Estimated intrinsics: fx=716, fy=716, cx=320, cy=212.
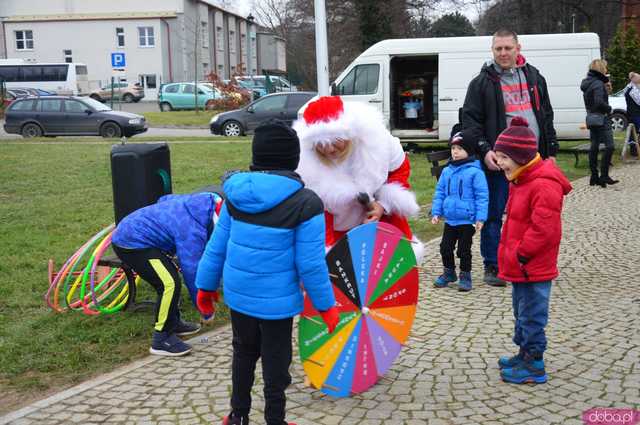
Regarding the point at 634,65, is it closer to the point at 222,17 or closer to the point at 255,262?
the point at 255,262

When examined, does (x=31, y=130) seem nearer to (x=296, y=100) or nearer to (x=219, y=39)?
(x=296, y=100)

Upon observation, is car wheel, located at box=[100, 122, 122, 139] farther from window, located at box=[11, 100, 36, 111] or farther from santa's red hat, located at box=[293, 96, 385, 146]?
santa's red hat, located at box=[293, 96, 385, 146]

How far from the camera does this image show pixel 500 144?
4.18 metres

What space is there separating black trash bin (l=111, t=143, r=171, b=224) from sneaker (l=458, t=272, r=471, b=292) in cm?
274

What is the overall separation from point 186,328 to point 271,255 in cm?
223

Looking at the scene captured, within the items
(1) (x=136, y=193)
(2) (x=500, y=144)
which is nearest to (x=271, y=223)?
(2) (x=500, y=144)

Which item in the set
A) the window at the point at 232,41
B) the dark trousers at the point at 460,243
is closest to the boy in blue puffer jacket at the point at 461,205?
the dark trousers at the point at 460,243

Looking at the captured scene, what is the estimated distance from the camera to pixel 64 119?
23797 mm

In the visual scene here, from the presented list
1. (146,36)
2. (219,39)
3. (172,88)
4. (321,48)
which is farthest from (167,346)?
(219,39)

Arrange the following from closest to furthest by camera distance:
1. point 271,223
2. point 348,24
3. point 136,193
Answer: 1. point 271,223
2. point 136,193
3. point 348,24

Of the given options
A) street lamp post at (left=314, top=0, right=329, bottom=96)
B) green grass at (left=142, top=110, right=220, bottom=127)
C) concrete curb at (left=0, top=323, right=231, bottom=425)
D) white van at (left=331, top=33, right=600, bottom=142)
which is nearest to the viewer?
concrete curb at (left=0, top=323, right=231, bottom=425)

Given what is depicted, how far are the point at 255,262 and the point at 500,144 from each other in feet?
5.61

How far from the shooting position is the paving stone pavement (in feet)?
12.9

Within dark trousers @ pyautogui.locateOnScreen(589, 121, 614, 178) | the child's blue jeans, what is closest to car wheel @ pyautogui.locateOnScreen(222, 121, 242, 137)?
dark trousers @ pyautogui.locateOnScreen(589, 121, 614, 178)
